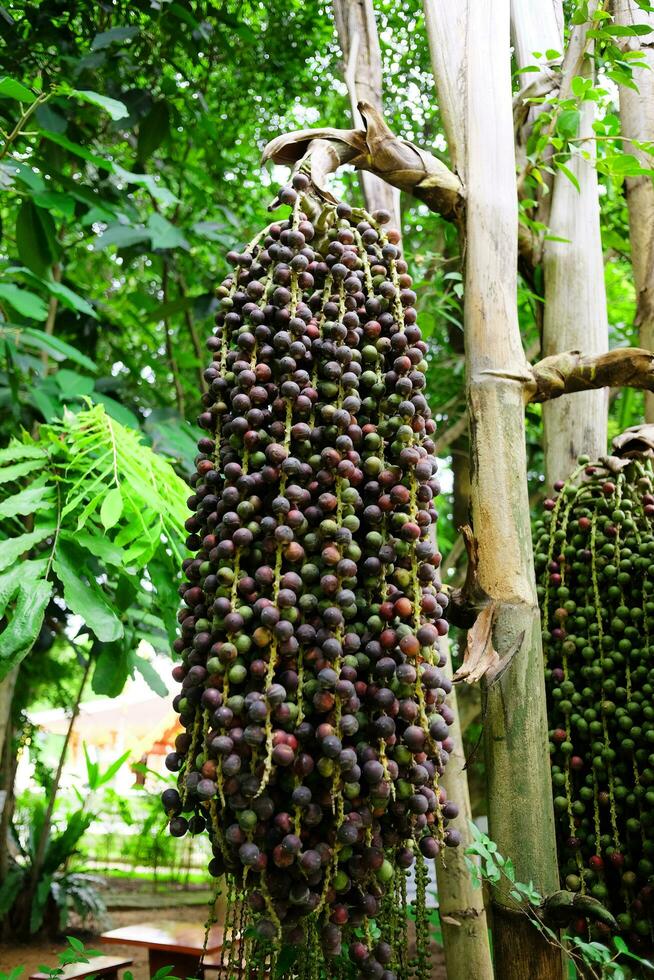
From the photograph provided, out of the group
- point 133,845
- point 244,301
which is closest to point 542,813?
point 244,301

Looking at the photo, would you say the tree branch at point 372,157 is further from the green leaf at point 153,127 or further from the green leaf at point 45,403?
the green leaf at point 153,127

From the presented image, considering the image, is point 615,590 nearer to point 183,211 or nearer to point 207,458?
point 207,458

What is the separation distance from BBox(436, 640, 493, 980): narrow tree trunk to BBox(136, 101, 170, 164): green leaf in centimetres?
232

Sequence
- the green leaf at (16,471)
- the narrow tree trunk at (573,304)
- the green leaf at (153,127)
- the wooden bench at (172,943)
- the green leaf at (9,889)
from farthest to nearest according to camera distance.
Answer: the green leaf at (9,889) → the wooden bench at (172,943) → the green leaf at (153,127) → the narrow tree trunk at (573,304) → the green leaf at (16,471)

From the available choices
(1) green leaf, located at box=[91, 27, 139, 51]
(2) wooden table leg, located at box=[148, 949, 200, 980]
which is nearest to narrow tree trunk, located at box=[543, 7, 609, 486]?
(1) green leaf, located at box=[91, 27, 139, 51]

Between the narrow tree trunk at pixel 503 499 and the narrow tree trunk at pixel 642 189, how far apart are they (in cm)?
69

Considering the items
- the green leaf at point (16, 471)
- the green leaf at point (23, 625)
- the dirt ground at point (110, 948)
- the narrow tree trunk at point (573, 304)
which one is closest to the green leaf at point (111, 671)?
the green leaf at point (23, 625)

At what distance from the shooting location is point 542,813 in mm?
1265

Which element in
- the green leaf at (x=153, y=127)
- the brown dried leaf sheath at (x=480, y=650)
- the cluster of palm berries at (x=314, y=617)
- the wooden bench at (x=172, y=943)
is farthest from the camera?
the wooden bench at (x=172, y=943)

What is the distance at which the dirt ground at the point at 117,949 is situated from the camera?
14.1 feet

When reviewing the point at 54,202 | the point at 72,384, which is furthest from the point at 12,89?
the point at 72,384

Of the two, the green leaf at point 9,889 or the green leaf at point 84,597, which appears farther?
the green leaf at point 9,889

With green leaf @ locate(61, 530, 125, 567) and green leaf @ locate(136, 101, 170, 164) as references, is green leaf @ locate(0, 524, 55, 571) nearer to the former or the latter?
green leaf @ locate(61, 530, 125, 567)

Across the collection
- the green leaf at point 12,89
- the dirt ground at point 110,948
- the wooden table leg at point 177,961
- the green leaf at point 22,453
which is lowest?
the dirt ground at point 110,948
